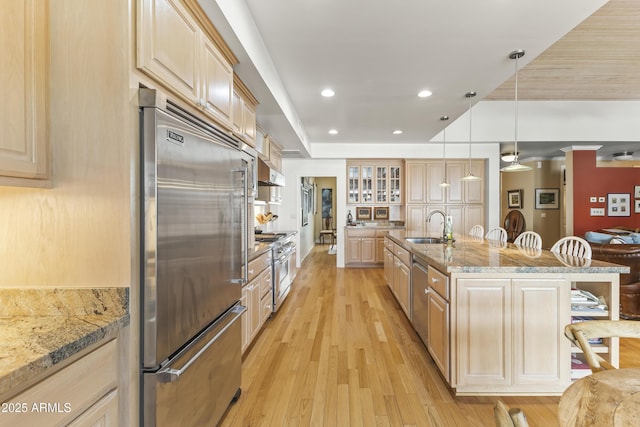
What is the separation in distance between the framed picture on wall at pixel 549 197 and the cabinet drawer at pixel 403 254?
665cm

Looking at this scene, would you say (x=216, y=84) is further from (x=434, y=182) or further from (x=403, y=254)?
(x=434, y=182)

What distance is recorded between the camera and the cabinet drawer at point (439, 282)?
81.7 inches

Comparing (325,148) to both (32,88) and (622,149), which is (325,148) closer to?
(32,88)

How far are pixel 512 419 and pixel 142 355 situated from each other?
120cm

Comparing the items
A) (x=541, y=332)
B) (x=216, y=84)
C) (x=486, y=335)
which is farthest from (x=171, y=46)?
(x=541, y=332)

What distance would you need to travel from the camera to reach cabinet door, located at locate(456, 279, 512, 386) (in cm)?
198

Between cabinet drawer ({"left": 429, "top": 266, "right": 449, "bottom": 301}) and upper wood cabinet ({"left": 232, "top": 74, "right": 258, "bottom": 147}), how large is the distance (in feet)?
→ 6.10

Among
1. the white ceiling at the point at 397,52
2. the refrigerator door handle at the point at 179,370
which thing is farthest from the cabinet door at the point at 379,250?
the refrigerator door handle at the point at 179,370

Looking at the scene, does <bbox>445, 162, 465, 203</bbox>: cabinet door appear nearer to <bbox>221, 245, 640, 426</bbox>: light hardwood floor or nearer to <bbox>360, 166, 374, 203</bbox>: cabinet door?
<bbox>360, 166, 374, 203</bbox>: cabinet door

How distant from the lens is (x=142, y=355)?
115 centimetres

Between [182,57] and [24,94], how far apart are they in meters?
0.67

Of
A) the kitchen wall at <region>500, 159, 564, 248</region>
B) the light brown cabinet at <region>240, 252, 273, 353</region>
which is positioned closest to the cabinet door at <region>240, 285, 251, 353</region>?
the light brown cabinet at <region>240, 252, 273, 353</region>

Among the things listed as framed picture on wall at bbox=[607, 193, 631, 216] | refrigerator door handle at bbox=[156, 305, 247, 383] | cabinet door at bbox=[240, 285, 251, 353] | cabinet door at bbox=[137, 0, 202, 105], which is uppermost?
cabinet door at bbox=[137, 0, 202, 105]

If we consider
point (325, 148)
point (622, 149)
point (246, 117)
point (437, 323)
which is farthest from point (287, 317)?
point (622, 149)
